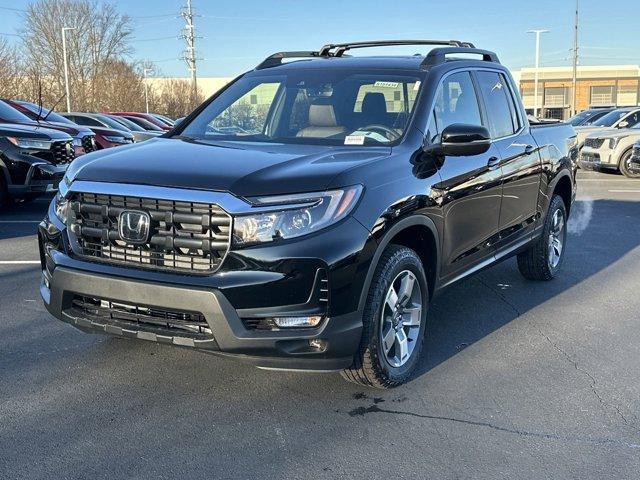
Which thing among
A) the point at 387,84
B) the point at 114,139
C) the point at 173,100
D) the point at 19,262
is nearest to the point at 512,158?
the point at 387,84

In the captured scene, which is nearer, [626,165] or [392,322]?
[392,322]

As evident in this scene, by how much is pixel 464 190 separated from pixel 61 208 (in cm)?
244

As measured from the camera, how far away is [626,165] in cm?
1603

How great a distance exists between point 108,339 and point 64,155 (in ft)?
19.1

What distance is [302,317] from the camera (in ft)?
10.4

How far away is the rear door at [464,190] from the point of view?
4.20m

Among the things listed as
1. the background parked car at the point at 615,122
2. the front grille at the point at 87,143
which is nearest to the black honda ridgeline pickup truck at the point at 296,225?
the front grille at the point at 87,143

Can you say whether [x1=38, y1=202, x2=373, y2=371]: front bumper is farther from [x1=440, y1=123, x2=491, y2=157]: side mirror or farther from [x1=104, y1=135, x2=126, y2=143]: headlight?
[x1=104, y1=135, x2=126, y2=143]: headlight

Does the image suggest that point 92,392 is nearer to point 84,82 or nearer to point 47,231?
point 47,231

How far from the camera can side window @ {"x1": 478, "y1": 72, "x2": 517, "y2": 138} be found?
5.14 metres

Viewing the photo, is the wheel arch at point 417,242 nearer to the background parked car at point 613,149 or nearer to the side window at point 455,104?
the side window at point 455,104

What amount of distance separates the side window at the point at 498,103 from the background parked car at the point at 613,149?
1126 cm

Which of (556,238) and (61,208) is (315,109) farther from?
(556,238)

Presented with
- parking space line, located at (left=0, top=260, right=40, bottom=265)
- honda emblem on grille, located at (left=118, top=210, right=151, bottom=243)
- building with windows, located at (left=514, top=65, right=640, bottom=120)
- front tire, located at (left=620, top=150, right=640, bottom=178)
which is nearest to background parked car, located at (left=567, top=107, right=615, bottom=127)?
front tire, located at (left=620, top=150, right=640, bottom=178)
